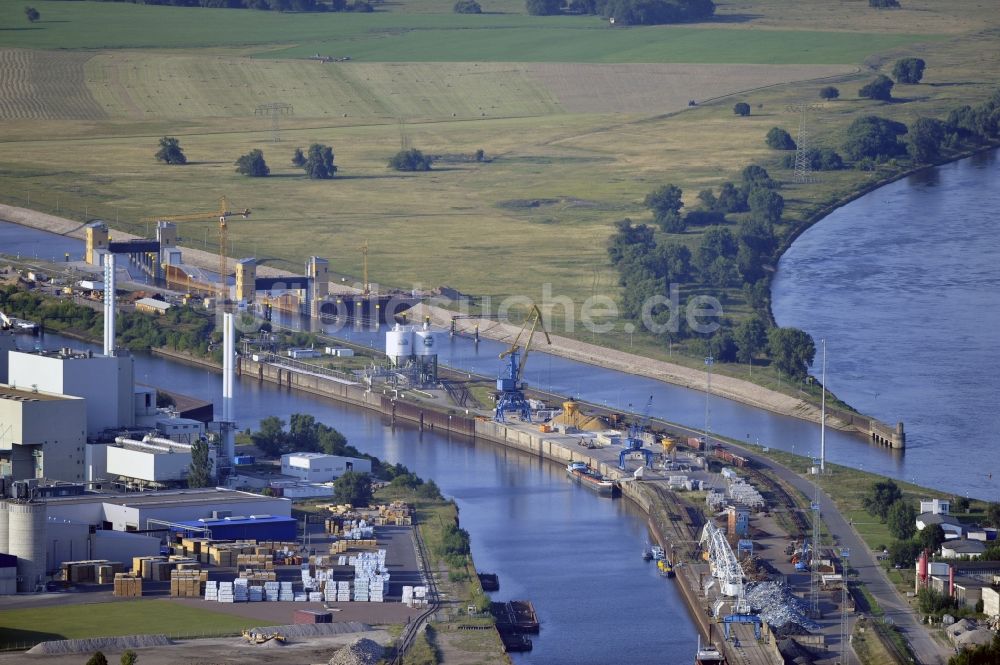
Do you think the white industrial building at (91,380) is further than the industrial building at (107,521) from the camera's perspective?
Yes

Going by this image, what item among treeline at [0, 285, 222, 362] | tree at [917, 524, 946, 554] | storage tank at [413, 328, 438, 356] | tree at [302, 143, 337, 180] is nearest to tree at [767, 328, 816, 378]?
storage tank at [413, 328, 438, 356]

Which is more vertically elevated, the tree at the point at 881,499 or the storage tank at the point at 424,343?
the storage tank at the point at 424,343

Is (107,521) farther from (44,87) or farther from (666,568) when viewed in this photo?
(44,87)

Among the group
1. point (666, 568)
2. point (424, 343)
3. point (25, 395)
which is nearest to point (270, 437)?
point (25, 395)

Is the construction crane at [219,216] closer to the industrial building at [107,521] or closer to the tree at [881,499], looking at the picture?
the industrial building at [107,521]

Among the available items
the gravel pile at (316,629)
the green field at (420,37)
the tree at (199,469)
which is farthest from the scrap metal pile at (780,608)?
the green field at (420,37)

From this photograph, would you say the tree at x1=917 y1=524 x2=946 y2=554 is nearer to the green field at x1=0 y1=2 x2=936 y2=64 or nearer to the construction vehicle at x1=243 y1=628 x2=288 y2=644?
the construction vehicle at x1=243 y1=628 x2=288 y2=644
